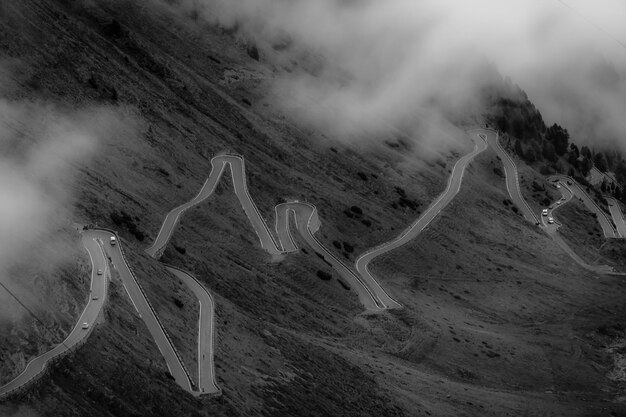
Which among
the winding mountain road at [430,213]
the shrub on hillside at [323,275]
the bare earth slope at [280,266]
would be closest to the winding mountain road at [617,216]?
the bare earth slope at [280,266]

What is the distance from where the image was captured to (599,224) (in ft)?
545

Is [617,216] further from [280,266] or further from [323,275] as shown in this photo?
[280,266]

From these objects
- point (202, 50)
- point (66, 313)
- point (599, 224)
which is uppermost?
point (599, 224)

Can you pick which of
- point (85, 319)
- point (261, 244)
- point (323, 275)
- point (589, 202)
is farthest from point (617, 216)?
point (85, 319)

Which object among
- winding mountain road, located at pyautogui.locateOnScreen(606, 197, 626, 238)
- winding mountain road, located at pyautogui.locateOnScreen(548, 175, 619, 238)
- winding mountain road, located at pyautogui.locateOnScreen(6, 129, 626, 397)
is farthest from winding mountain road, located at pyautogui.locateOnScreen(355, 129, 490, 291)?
winding mountain road, located at pyautogui.locateOnScreen(606, 197, 626, 238)

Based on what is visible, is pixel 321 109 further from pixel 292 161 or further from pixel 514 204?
pixel 514 204

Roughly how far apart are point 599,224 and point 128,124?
277 ft

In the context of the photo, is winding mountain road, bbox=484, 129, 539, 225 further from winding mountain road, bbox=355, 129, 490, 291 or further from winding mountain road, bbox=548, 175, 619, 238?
winding mountain road, bbox=548, 175, 619, 238

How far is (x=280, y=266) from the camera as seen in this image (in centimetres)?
11050

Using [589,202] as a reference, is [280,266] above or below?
below

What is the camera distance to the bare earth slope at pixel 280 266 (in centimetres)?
8331

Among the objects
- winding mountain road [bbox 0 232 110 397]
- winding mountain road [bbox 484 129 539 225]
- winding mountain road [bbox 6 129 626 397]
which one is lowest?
winding mountain road [bbox 0 232 110 397]

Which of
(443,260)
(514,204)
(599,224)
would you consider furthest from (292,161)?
(599,224)

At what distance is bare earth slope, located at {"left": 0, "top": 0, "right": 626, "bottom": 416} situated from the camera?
83312 mm
